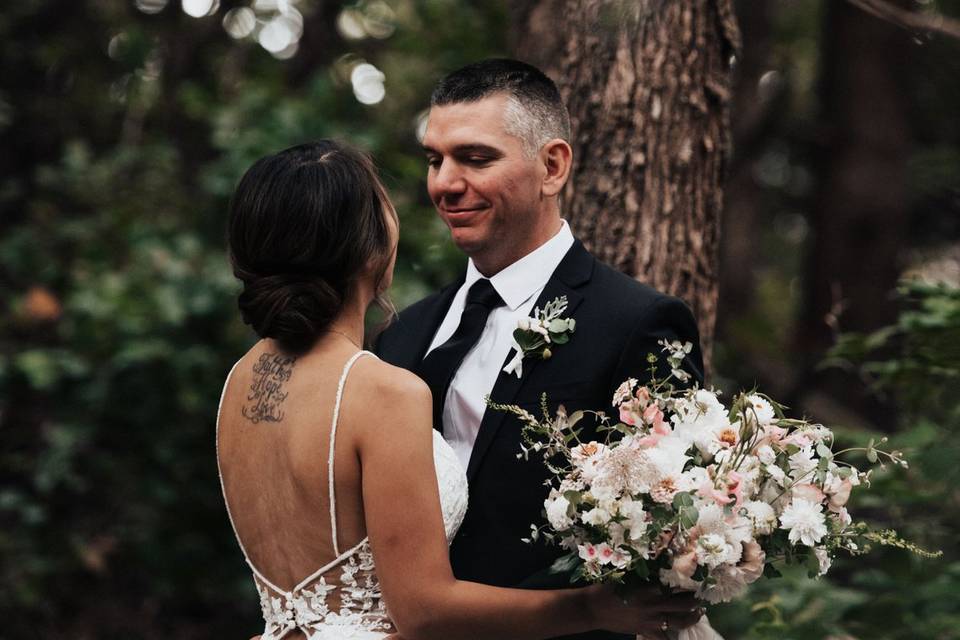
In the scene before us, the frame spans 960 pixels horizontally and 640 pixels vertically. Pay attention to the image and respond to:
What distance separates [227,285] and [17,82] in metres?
4.21

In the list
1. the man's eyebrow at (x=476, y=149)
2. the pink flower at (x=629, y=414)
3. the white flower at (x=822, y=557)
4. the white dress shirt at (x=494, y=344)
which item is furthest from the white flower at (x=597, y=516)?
the man's eyebrow at (x=476, y=149)

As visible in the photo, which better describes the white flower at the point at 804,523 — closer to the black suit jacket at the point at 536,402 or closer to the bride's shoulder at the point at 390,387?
the black suit jacket at the point at 536,402

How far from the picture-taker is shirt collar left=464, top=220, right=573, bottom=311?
3230 mm

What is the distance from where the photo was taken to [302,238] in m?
2.68

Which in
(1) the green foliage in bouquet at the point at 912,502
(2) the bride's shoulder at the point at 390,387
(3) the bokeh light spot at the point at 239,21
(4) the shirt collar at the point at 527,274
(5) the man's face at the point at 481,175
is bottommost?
(1) the green foliage in bouquet at the point at 912,502

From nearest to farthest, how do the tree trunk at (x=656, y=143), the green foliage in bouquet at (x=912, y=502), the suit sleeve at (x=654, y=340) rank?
the suit sleeve at (x=654, y=340) → the tree trunk at (x=656, y=143) → the green foliage in bouquet at (x=912, y=502)

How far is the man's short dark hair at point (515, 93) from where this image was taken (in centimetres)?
318

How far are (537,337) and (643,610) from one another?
761 mm

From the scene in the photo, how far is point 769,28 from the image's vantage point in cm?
1131

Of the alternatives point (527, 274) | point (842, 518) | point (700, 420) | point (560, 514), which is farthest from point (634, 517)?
point (527, 274)

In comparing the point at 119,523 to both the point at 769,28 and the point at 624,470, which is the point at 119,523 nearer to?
the point at 624,470

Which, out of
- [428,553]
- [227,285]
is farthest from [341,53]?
[428,553]

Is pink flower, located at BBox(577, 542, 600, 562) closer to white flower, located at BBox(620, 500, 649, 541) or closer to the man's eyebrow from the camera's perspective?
white flower, located at BBox(620, 500, 649, 541)

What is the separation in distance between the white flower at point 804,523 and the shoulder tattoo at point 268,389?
1176mm
